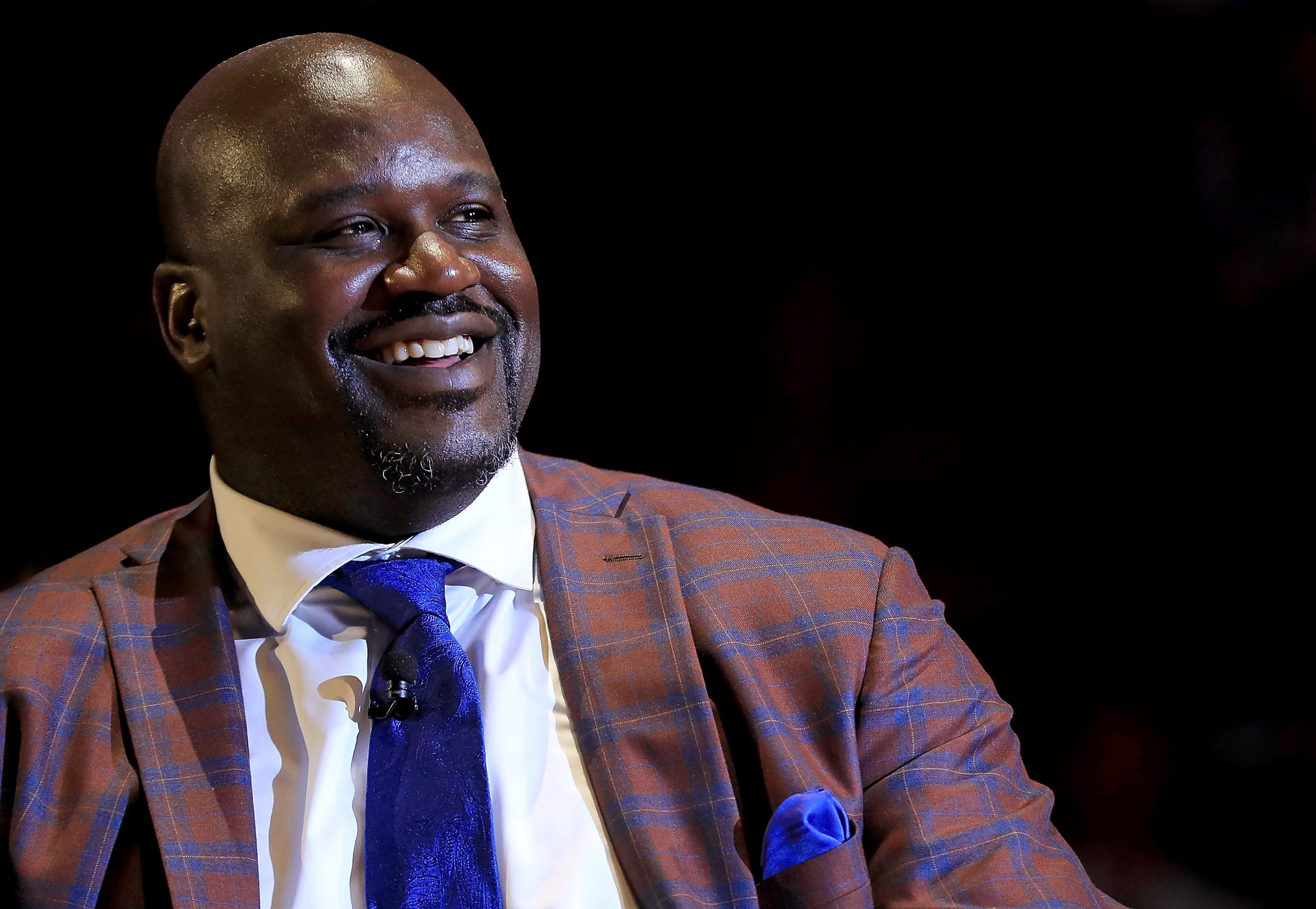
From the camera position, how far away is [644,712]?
156 cm

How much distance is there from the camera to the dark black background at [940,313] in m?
1.95

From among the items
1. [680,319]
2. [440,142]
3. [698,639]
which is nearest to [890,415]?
[680,319]

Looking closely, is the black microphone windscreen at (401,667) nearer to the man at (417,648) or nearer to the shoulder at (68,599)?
the man at (417,648)

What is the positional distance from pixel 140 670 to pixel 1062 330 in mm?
1373

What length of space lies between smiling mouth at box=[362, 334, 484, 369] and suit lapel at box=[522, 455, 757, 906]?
0.26 metres

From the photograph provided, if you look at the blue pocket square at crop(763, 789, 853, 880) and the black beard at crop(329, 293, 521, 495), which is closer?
the blue pocket square at crop(763, 789, 853, 880)

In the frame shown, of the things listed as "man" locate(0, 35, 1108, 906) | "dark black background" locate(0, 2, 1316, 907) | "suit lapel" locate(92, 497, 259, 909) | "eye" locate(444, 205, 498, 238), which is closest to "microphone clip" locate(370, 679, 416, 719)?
"man" locate(0, 35, 1108, 906)

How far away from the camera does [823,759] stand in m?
1.57

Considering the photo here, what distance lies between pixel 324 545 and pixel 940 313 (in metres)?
1.02

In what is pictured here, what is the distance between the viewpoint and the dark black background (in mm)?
1949

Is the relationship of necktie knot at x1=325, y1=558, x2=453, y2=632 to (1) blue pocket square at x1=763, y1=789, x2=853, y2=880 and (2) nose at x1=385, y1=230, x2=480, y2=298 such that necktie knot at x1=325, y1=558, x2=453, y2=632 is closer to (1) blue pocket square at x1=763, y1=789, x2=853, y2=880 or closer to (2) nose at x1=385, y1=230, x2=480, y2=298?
(2) nose at x1=385, y1=230, x2=480, y2=298

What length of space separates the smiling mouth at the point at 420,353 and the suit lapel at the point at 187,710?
36cm

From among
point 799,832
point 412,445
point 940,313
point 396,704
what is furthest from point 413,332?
point 940,313

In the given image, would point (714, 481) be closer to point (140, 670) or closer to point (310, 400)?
point (310, 400)
